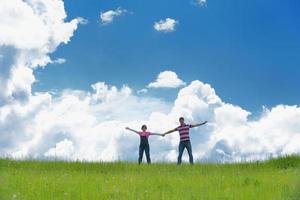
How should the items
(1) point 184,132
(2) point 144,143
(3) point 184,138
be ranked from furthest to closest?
1. (2) point 144,143
2. (1) point 184,132
3. (3) point 184,138

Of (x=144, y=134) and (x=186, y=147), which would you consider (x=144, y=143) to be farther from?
(x=186, y=147)

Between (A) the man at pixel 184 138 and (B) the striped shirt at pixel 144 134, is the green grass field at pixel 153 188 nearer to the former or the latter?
(A) the man at pixel 184 138

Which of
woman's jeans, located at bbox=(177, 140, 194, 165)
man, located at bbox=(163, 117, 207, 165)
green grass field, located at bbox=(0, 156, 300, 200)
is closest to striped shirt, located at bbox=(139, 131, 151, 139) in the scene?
man, located at bbox=(163, 117, 207, 165)

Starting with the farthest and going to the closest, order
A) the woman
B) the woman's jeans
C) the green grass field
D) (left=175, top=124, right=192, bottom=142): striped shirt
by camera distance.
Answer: the woman
(left=175, top=124, right=192, bottom=142): striped shirt
the woman's jeans
the green grass field

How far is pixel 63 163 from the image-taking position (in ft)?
106

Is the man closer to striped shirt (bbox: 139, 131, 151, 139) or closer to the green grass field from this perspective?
striped shirt (bbox: 139, 131, 151, 139)

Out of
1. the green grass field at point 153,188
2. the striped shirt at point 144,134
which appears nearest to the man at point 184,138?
the striped shirt at point 144,134

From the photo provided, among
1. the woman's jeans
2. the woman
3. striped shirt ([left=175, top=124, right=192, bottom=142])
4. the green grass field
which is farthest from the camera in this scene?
the woman

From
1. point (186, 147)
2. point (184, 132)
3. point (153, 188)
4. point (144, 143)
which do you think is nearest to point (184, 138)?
point (184, 132)

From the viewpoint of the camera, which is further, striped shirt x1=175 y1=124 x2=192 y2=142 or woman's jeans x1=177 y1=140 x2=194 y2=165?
striped shirt x1=175 y1=124 x2=192 y2=142

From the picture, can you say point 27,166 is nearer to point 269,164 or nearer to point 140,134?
point 140,134

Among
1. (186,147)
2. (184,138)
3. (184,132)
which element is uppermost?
(184,132)

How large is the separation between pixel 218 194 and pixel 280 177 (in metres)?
6.43

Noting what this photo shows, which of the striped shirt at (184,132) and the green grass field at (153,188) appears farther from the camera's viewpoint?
the striped shirt at (184,132)
